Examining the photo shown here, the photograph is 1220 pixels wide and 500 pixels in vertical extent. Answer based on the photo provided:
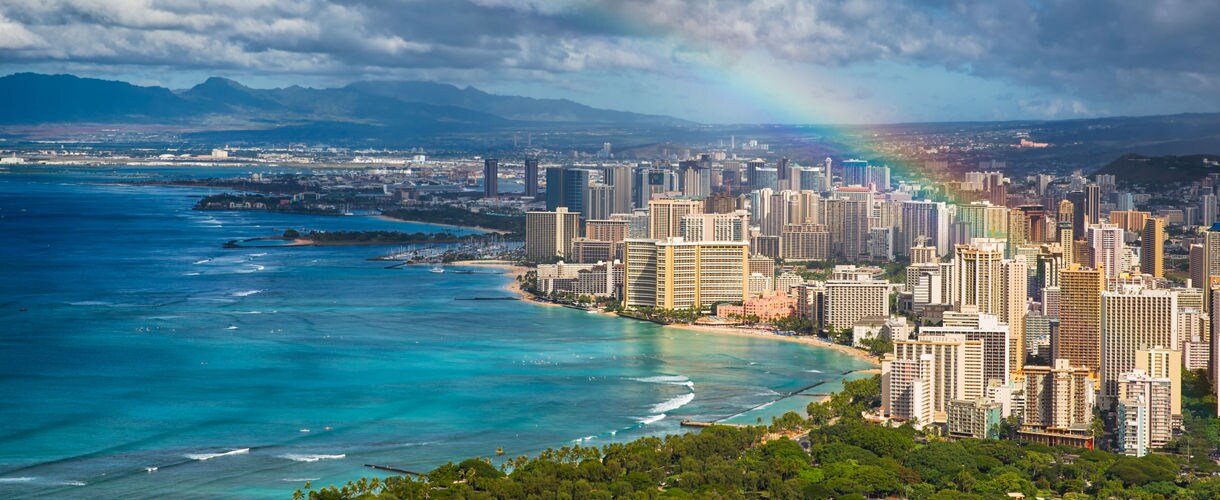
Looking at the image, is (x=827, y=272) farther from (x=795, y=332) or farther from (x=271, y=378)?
(x=271, y=378)

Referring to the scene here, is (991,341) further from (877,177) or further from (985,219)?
(877,177)

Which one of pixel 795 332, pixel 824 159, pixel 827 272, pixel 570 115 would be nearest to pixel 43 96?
pixel 570 115

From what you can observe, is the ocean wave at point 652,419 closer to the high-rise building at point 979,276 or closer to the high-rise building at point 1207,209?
the high-rise building at point 979,276

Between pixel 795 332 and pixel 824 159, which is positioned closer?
pixel 795 332

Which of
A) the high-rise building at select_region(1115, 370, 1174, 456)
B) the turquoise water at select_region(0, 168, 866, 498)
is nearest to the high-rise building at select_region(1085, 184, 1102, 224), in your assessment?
the turquoise water at select_region(0, 168, 866, 498)

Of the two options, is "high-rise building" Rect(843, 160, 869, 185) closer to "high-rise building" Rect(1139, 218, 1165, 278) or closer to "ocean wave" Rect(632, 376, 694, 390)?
"high-rise building" Rect(1139, 218, 1165, 278)
